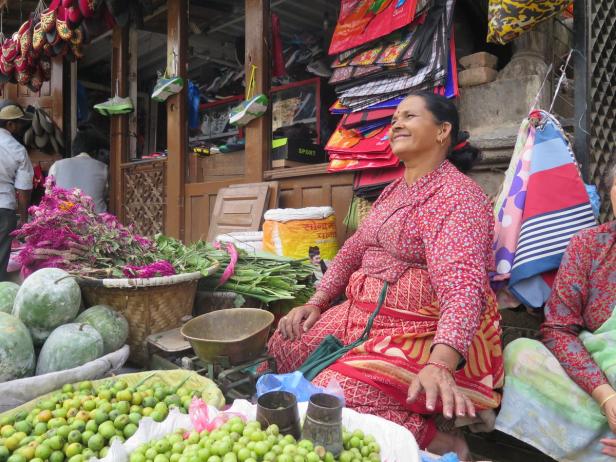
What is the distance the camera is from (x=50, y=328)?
207cm

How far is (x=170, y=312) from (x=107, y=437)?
964mm

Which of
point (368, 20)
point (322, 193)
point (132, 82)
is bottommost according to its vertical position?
point (322, 193)

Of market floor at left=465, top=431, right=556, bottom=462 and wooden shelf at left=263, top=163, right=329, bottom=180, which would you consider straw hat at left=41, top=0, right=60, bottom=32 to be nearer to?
wooden shelf at left=263, top=163, right=329, bottom=180

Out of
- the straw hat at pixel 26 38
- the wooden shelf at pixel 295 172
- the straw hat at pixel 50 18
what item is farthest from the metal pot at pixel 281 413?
the straw hat at pixel 26 38

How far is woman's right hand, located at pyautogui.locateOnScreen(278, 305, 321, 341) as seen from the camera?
2.30m

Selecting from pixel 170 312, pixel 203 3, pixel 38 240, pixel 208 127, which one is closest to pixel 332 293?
pixel 170 312

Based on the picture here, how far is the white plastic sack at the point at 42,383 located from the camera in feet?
5.52

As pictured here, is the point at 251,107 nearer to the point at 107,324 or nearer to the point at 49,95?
the point at 107,324

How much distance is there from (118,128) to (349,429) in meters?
5.58

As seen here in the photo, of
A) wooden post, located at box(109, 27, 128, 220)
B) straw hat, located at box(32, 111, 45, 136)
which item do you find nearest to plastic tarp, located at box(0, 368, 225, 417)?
wooden post, located at box(109, 27, 128, 220)

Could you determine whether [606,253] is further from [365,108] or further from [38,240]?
[38,240]

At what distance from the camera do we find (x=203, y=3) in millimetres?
5820

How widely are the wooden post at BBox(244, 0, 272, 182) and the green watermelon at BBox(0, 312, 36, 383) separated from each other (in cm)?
273

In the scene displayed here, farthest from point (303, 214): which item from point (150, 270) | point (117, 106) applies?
point (117, 106)
